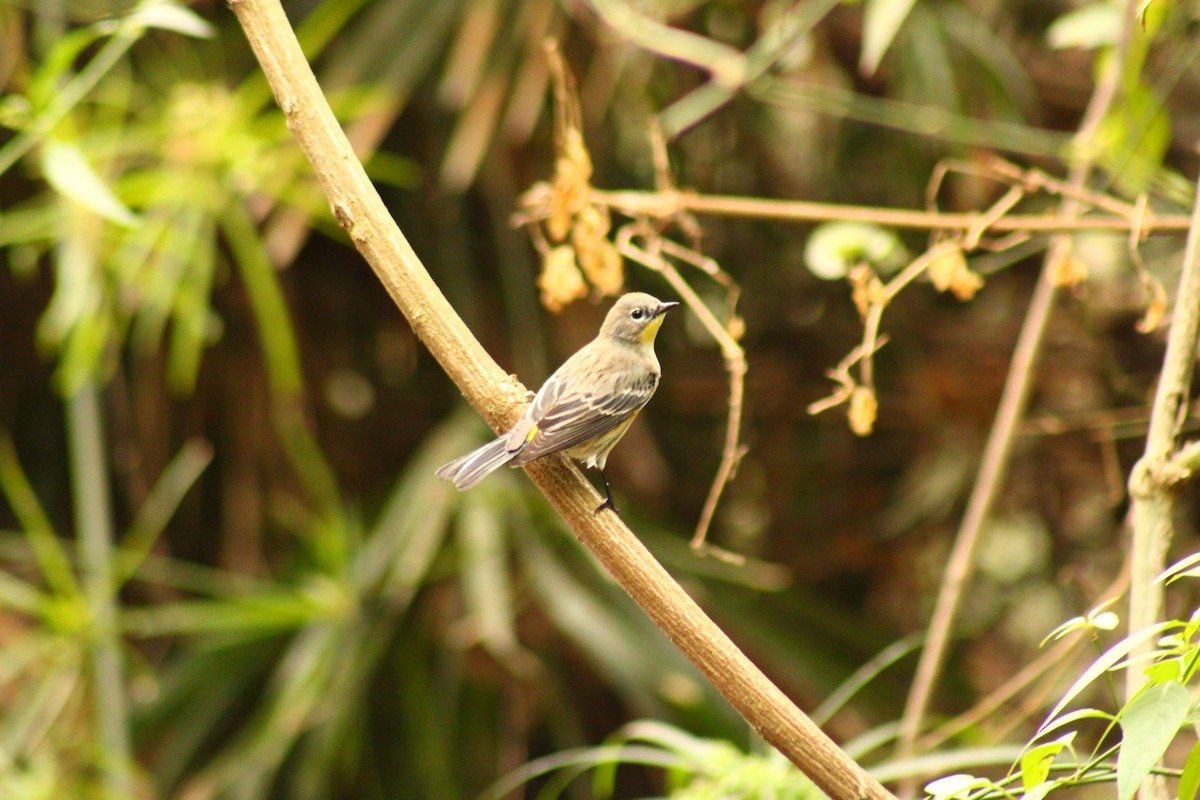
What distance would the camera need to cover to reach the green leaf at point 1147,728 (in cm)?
82

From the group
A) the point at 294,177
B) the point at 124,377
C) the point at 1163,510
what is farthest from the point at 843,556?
the point at 1163,510

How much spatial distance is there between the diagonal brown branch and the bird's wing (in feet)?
0.73

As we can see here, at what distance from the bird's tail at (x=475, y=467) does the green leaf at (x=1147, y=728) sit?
1.03 meters

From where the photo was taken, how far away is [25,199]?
11.8 feet

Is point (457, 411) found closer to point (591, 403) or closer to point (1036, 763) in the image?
point (591, 403)

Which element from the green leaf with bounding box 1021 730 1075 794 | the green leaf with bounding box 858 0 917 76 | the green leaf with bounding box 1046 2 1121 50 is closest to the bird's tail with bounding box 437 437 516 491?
the green leaf with bounding box 858 0 917 76

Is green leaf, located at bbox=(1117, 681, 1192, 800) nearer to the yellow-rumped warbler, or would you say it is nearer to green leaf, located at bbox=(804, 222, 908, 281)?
the yellow-rumped warbler

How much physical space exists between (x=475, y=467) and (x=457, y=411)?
170 cm

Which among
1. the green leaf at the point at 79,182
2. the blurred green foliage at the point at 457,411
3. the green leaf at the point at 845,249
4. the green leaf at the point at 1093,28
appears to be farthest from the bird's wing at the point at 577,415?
the green leaf at the point at 1093,28

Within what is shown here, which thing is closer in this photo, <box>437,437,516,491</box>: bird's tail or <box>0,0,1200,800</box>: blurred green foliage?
<box>437,437,516,491</box>: bird's tail

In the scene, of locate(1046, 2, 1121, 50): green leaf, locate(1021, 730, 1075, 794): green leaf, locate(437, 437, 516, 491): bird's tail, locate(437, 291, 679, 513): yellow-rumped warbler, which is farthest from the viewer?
locate(1046, 2, 1121, 50): green leaf

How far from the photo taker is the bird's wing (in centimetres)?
161

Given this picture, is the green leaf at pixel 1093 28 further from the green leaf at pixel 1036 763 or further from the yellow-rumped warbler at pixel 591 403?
the green leaf at pixel 1036 763

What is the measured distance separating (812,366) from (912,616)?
0.86m
